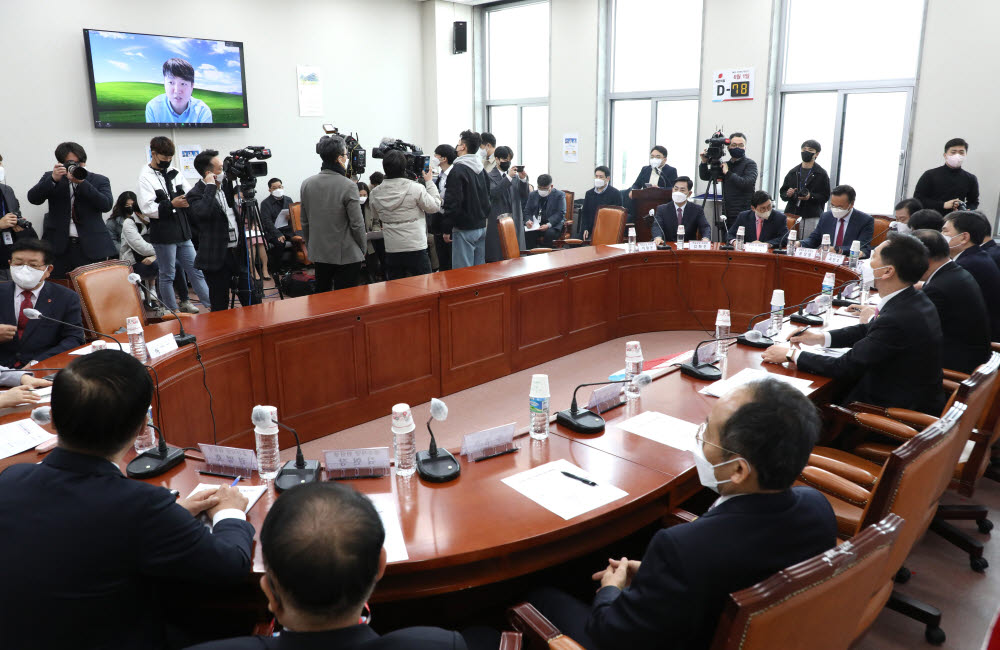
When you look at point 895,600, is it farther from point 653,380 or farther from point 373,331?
point 373,331

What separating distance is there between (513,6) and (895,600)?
9.23 m

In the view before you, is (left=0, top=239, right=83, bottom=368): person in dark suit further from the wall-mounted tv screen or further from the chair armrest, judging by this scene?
the wall-mounted tv screen

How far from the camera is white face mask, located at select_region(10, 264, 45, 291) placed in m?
3.09

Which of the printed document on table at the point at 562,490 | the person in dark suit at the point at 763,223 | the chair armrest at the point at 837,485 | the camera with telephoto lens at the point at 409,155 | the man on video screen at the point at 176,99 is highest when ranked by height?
the man on video screen at the point at 176,99

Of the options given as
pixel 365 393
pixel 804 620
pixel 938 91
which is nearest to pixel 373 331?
pixel 365 393

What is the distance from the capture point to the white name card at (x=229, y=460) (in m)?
2.00

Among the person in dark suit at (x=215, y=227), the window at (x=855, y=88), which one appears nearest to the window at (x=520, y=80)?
the window at (x=855, y=88)

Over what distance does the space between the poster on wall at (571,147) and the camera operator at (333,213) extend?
5061 millimetres

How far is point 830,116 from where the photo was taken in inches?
285

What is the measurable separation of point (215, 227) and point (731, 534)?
4.18 metres

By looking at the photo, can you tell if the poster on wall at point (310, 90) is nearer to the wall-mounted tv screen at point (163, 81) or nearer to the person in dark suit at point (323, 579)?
the wall-mounted tv screen at point (163, 81)

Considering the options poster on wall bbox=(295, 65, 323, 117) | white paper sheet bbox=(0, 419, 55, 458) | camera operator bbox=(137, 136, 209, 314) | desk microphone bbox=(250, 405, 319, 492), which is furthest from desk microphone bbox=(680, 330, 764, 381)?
poster on wall bbox=(295, 65, 323, 117)

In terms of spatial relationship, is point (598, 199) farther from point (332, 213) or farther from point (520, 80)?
point (332, 213)

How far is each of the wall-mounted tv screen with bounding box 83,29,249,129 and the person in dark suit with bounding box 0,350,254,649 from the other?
21.2 feet
